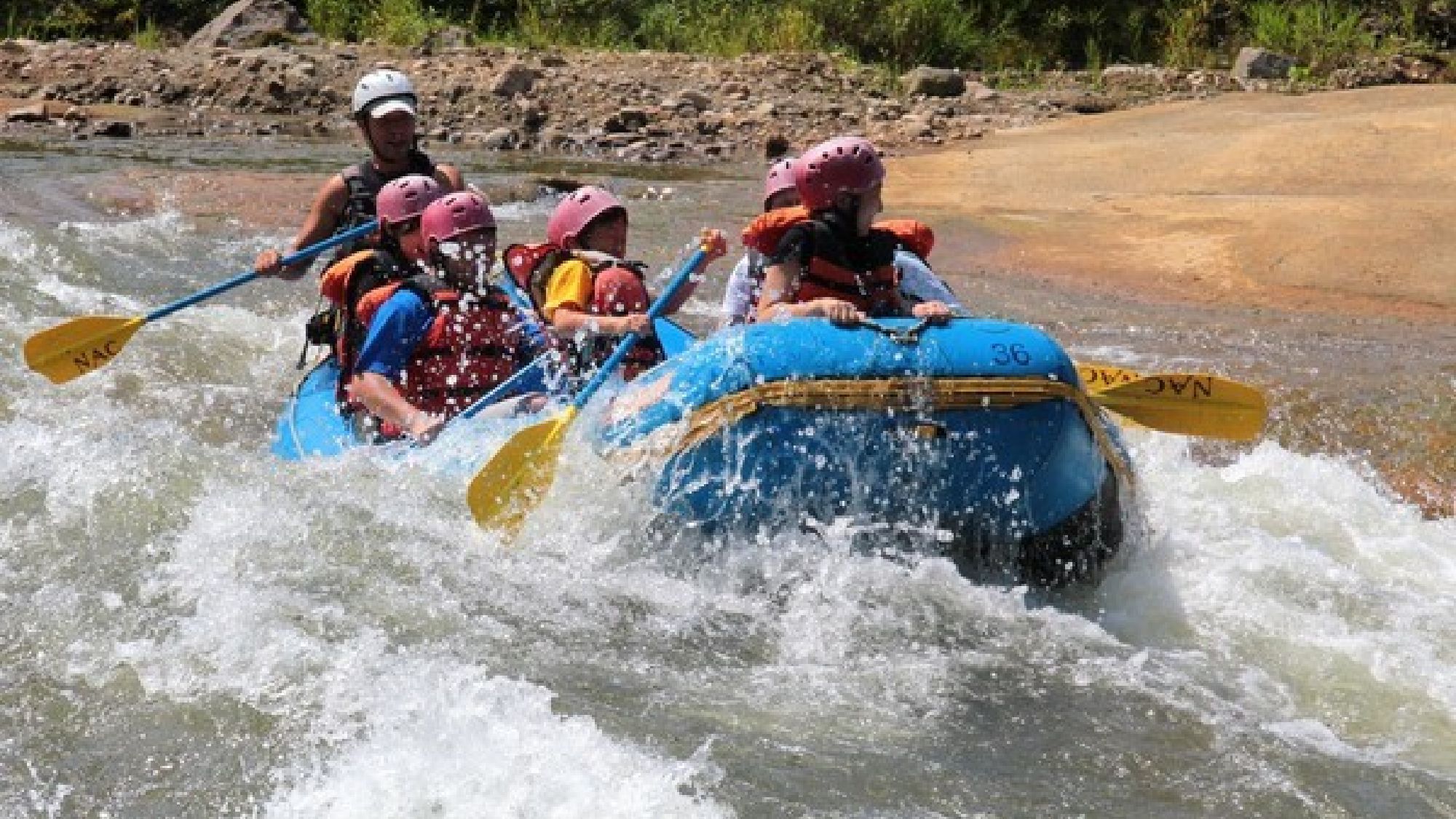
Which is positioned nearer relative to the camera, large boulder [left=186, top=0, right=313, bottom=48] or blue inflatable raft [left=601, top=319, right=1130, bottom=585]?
blue inflatable raft [left=601, top=319, right=1130, bottom=585]

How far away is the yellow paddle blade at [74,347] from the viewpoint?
22.3 ft

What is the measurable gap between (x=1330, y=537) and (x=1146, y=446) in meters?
1.10

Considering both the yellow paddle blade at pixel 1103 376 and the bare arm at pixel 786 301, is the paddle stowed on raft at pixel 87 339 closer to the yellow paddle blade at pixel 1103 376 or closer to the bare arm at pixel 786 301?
the bare arm at pixel 786 301

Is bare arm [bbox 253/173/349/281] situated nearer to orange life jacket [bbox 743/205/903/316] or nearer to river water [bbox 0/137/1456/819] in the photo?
river water [bbox 0/137/1456/819]

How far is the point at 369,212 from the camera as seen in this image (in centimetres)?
715

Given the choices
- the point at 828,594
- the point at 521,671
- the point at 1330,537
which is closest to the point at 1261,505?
the point at 1330,537

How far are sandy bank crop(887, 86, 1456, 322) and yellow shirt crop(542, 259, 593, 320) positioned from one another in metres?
4.66

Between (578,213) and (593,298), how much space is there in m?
0.33

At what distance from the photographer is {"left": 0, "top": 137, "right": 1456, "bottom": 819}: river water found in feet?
12.7

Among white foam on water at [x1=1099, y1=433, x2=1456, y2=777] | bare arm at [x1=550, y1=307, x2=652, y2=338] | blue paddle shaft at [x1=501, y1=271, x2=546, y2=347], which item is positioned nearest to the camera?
white foam on water at [x1=1099, y1=433, x2=1456, y2=777]

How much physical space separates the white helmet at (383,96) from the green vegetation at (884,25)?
1185cm

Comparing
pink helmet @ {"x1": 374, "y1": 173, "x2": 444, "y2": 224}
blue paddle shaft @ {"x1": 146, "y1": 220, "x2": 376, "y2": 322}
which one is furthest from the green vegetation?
pink helmet @ {"x1": 374, "y1": 173, "x2": 444, "y2": 224}

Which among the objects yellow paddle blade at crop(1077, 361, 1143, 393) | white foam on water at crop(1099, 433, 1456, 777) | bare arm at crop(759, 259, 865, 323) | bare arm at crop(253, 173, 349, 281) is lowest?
white foam on water at crop(1099, 433, 1456, 777)

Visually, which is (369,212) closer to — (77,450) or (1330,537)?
(77,450)
